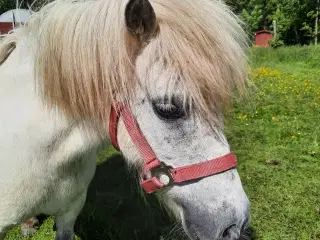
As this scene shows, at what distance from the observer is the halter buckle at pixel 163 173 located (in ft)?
5.00

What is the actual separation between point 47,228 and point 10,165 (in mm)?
1663

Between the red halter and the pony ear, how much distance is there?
29 centimetres

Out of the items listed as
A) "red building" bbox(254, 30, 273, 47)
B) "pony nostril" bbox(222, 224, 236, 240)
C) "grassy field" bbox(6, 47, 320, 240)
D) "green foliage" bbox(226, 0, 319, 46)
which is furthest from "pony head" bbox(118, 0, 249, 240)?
"red building" bbox(254, 30, 273, 47)

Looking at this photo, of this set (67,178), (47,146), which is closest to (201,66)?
(47,146)

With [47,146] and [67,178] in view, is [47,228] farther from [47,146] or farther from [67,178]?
[47,146]

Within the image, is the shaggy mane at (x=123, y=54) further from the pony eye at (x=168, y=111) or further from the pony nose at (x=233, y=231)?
the pony nose at (x=233, y=231)

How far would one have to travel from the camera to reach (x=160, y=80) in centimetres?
144

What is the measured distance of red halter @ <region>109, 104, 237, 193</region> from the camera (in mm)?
1462

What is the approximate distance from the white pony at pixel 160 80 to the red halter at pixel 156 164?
0.9 inches

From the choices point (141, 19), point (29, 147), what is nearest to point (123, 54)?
point (141, 19)

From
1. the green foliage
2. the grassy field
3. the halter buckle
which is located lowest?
the green foliage

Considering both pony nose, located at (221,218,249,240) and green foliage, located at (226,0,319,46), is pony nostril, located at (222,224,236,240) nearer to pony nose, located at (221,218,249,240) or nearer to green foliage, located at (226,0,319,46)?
pony nose, located at (221,218,249,240)

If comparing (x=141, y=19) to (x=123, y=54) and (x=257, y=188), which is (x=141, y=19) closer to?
(x=123, y=54)

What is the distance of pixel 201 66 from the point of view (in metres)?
1.43
